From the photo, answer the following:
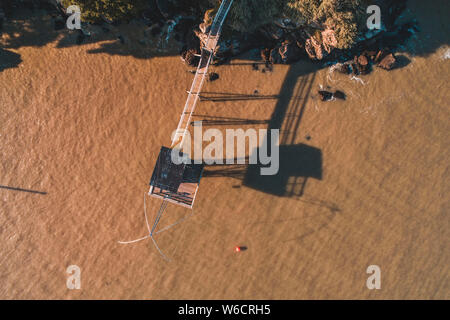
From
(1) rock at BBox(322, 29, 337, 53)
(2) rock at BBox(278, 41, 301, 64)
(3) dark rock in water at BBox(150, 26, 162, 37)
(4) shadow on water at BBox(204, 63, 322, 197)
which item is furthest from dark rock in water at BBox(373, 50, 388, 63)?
(3) dark rock in water at BBox(150, 26, 162, 37)

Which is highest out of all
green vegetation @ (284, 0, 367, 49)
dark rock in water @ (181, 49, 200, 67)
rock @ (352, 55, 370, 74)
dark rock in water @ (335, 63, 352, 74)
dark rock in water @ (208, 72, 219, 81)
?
green vegetation @ (284, 0, 367, 49)

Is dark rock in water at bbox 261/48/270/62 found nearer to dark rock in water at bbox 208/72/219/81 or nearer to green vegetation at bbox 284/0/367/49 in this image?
green vegetation at bbox 284/0/367/49

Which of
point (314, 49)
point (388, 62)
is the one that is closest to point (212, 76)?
point (314, 49)

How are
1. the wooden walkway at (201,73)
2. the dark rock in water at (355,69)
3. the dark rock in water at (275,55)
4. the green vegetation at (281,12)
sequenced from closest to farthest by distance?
the green vegetation at (281,12) → the wooden walkway at (201,73) → the dark rock in water at (275,55) → the dark rock in water at (355,69)

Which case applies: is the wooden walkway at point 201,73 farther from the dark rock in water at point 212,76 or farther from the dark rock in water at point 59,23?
the dark rock in water at point 59,23

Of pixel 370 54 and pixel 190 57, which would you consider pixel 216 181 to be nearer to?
pixel 190 57

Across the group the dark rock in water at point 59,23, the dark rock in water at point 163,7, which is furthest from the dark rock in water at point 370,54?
the dark rock in water at point 59,23
